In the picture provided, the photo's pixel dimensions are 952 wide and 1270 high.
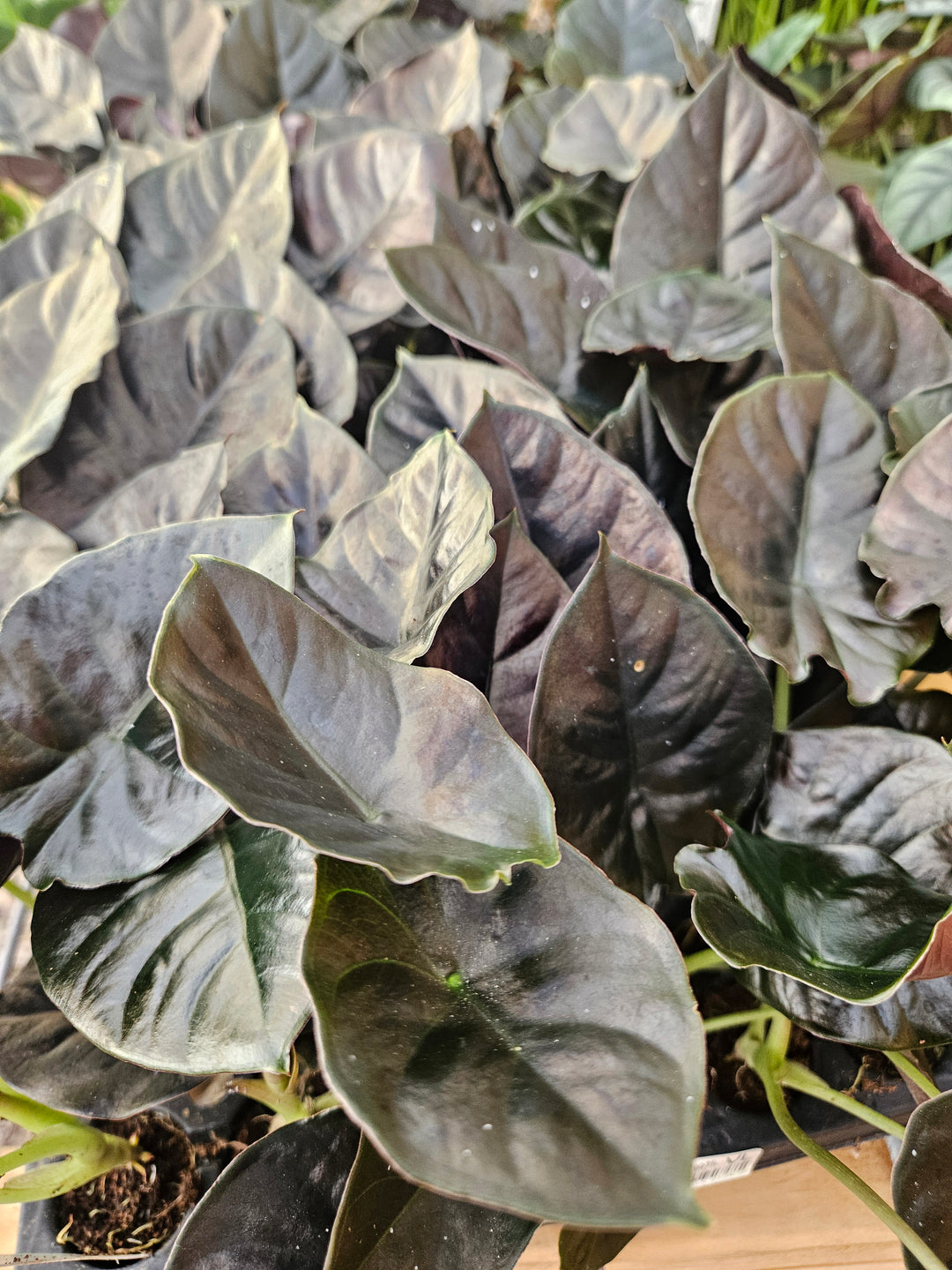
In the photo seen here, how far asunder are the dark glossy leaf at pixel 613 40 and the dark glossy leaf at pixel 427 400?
0.68 m

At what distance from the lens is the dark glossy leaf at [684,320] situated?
589 millimetres

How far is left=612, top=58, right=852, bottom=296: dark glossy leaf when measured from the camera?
→ 667 millimetres

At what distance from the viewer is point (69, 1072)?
434 millimetres

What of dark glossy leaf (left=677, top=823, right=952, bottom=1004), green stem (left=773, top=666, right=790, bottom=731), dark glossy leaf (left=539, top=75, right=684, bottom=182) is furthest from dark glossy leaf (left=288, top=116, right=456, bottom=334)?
dark glossy leaf (left=677, top=823, right=952, bottom=1004)

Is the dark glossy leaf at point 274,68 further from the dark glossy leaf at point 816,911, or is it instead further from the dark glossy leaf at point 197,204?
the dark glossy leaf at point 816,911

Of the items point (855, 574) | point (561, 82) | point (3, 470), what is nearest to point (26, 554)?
point (3, 470)

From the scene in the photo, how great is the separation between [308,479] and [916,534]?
35 centimetres

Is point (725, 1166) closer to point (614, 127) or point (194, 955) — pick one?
point (194, 955)

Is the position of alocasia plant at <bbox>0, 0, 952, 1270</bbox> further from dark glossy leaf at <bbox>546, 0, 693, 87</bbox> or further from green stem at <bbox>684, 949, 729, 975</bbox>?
dark glossy leaf at <bbox>546, 0, 693, 87</bbox>

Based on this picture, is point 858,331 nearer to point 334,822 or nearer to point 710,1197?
point 334,822

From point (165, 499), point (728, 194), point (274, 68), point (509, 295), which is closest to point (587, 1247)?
point (165, 499)

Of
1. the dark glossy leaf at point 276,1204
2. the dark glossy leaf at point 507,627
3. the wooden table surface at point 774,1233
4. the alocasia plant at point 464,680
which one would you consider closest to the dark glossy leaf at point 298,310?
the alocasia plant at point 464,680

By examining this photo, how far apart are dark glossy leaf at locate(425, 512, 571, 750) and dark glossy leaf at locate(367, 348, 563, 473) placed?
Result: 155 mm

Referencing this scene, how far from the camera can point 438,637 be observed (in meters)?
0.45
